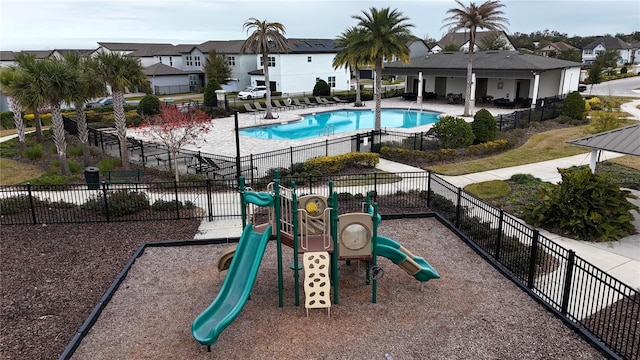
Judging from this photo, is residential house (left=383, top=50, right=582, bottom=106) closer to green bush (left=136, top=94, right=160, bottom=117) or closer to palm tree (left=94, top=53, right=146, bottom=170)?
green bush (left=136, top=94, right=160, bottom=117)

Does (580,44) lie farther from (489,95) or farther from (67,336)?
(67,336)

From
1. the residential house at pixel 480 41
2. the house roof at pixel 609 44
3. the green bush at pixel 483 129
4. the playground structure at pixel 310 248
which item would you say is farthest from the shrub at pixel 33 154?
the house roof at pixel 609 44

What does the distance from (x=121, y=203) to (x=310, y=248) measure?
314 inches

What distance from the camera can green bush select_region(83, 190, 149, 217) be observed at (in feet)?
48.0

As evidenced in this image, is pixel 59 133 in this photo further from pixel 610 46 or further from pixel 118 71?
pixel 610 46

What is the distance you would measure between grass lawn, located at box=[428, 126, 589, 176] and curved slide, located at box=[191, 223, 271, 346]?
12.1 metres

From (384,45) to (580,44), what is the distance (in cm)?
11095

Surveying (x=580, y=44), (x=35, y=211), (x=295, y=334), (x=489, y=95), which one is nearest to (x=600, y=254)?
(x=295, y=334)

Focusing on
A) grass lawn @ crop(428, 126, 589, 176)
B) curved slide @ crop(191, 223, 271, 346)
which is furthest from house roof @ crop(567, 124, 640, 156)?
curved slide @ crop(191, 223, 271, 346)

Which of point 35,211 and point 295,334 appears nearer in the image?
point 295,334

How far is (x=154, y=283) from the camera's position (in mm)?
10461

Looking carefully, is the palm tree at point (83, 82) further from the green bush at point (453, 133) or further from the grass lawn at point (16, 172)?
the green bush at point (453, 133)

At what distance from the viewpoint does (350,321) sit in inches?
348

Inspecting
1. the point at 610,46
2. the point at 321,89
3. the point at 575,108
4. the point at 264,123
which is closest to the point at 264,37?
the point at 264,123
